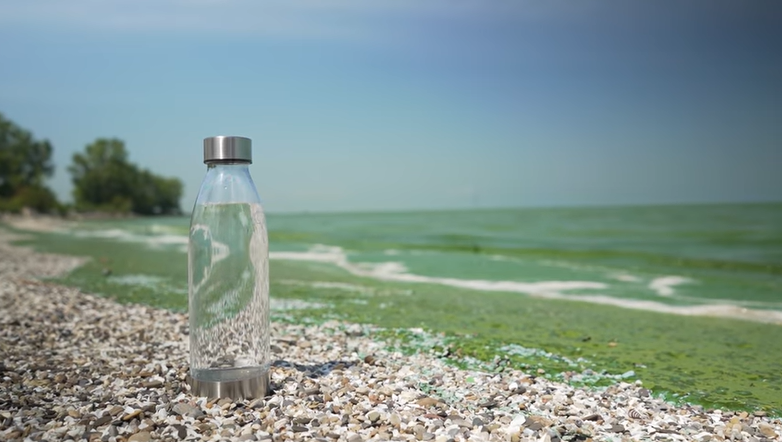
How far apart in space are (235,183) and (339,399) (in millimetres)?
2237

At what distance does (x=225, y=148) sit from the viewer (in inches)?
212

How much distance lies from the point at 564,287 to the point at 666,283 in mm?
4157

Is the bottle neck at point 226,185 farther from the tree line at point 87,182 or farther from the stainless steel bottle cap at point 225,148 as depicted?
the tree line at point 87,182

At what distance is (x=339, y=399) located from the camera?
5.37m

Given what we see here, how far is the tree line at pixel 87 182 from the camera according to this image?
305 feet

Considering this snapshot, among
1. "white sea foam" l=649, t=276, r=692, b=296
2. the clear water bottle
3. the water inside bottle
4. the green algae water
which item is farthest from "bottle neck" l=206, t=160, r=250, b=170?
"white sea foam" l=649, t=276, r=692, b=296

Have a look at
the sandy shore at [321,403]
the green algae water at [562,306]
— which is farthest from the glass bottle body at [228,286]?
the green algae water at [562,306]

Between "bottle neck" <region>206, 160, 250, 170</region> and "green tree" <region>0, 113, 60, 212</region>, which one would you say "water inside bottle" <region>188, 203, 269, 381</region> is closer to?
"bottle neck" <region>206, 160, 250, 170</region>

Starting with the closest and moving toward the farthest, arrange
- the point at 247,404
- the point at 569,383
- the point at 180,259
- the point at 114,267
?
the point at 247,404 < the point at 569,383 < the point at 114,267 < the point at 180,259

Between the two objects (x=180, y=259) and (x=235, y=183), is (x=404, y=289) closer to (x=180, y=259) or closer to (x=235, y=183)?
(x=235, y=183)

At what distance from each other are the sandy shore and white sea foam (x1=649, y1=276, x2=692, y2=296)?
11253mm

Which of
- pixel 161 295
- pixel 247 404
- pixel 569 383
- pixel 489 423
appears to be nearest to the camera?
pixel 489 423

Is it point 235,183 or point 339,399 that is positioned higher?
point 235,183

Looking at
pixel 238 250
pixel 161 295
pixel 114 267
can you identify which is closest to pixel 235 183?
pixel 238 250
